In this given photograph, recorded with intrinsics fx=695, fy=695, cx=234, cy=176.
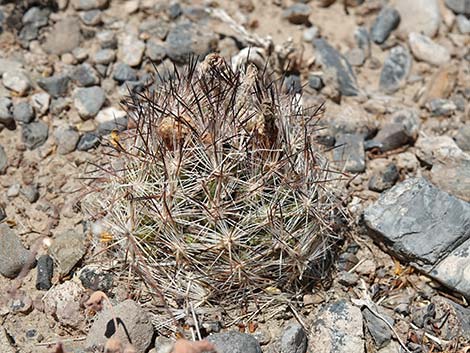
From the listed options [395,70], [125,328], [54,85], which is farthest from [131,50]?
[125,328]

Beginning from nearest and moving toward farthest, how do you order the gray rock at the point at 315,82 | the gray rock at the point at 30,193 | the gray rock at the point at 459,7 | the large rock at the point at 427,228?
the large rock at the point at 427,228, the gray rock at the point at 30,193, the gray rock at the point at 315,82, the gray rock at the point at 459,7

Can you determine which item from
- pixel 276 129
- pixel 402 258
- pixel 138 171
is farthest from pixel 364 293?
pixel 138 171

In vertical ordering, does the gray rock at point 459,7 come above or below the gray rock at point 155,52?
above

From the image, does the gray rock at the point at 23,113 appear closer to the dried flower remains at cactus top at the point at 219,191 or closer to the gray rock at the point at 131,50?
the gray rock at the point at 131,50

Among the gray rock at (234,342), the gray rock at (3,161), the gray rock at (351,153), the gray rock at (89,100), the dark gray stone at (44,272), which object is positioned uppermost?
the gray rock at (89,100)

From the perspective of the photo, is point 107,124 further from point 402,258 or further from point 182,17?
point 402,258

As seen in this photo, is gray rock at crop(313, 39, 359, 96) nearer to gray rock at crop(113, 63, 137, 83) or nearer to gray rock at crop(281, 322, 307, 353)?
gray rock at crop(113, 63, 137, 83)

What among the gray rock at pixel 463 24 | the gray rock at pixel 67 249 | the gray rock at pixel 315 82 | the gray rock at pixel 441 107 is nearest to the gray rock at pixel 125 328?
the gray rock at pixel 67 249
